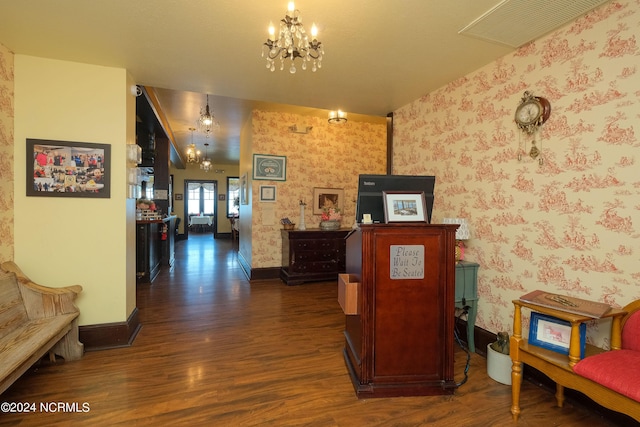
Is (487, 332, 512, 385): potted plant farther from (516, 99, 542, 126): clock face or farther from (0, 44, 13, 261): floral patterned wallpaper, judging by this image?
(0, 44, 13, 261): floral patterned wallpaper

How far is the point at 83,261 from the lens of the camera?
2.73m

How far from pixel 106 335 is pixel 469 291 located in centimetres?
343

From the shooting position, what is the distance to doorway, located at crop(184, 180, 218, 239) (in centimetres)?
1220

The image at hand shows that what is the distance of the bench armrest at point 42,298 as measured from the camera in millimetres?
2387

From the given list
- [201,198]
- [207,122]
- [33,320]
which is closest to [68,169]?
[33,320]

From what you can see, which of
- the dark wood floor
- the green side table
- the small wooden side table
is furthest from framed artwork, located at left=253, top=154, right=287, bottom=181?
the small wooden side table

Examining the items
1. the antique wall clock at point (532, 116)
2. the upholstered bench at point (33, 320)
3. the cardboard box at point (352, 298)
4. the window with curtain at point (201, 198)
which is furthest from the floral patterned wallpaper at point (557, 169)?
the window with curtain at point (201, 198)

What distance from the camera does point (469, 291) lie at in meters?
2.73

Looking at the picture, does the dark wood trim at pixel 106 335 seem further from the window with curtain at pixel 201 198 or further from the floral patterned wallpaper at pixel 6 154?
the window with curtain at pixel 201 198

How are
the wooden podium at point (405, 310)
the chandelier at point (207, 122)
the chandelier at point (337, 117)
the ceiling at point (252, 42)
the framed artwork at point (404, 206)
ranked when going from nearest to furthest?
the ceiling at point (252, 42) → the wooden podium at point (405, 310) → the framed artwork at point (404, 206) → the chandelier at point (207, 122) → the chandelier at point (337, 117)

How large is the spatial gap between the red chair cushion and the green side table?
3.63ft

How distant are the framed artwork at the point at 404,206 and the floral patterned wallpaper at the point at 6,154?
10.2ft

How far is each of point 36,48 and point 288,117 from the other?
351 centimetres

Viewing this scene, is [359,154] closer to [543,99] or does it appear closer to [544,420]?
[543,99]
